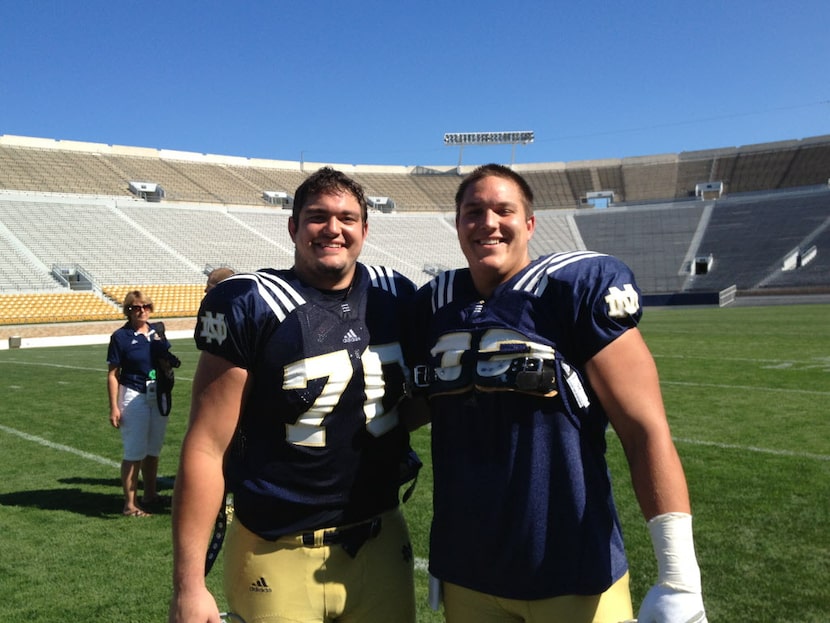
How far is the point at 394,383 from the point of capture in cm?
220

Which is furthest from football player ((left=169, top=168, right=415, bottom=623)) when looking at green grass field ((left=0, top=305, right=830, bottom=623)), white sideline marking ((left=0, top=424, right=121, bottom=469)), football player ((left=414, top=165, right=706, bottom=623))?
white sideline marking ((left=0, top=424, right=121, bottom=469))

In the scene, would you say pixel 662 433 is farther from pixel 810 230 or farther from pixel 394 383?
pixel 810 230

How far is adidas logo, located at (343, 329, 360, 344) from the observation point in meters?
2.13

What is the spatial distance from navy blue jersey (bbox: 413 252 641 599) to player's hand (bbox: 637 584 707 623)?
182 mm

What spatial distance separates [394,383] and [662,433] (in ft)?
2.72

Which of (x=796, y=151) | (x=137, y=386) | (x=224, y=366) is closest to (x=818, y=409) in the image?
(x=137, y=386)

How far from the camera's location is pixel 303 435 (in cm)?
206

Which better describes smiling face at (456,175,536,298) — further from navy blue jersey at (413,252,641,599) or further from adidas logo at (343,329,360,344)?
adidas logo at (343,329,360,344)

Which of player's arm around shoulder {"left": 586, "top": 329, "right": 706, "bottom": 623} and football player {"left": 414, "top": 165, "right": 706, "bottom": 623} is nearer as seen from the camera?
player's arm around shoulder {"left": 586, "top": 329, "right": 706, "bottom": 623}

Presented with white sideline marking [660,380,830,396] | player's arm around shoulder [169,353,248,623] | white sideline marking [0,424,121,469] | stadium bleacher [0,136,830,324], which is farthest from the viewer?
stadium bleacher [0,136,830,324]

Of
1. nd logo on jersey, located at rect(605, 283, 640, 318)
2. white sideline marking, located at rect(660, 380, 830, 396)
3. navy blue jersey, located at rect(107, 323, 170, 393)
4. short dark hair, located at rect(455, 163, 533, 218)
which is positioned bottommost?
white sideline marking, located at rect(660, 380, 830, 396)

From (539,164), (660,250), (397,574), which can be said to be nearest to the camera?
(397,574)

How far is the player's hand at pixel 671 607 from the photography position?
156 cm

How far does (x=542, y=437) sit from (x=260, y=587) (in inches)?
36.4
